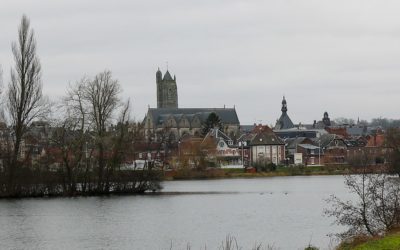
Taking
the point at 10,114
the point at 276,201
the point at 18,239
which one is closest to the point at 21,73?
the point at 10,114

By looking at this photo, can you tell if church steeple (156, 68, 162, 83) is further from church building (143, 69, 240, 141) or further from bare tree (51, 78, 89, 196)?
bare tree (51, 78, 89, 196)

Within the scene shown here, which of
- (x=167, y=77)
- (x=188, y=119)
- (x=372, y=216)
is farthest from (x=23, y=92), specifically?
(x=167, y=77)

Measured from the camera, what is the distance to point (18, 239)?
3228 centimetres

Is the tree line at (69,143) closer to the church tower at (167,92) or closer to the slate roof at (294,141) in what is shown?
the slate roof at (294,141)

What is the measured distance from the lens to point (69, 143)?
62438 mm

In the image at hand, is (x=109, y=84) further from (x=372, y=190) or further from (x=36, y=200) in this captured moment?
(x=372, y=190)

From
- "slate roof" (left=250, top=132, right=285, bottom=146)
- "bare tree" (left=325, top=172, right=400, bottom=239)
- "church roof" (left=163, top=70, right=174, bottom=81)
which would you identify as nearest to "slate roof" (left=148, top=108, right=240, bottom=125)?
"church roof" (left=163, top=70, right=174, bottom=81)

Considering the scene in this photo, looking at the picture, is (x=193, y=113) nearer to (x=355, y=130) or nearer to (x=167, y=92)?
(x=167, y=92)

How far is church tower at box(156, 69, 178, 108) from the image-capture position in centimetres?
18712

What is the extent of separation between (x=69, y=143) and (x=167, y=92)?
125310 mm

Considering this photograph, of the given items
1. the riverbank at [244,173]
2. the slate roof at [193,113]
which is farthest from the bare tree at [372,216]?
the slate roof at [193,113]

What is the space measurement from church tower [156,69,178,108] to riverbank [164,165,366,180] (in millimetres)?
84982

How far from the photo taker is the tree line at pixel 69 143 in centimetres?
6084

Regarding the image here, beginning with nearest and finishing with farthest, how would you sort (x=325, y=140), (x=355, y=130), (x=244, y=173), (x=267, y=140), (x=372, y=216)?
1. (x=372, y=216)
2. (x=244, y=173)
3. (x=267, y=140)
4. (x=325, y=140)
5. (x=355, y=130)
